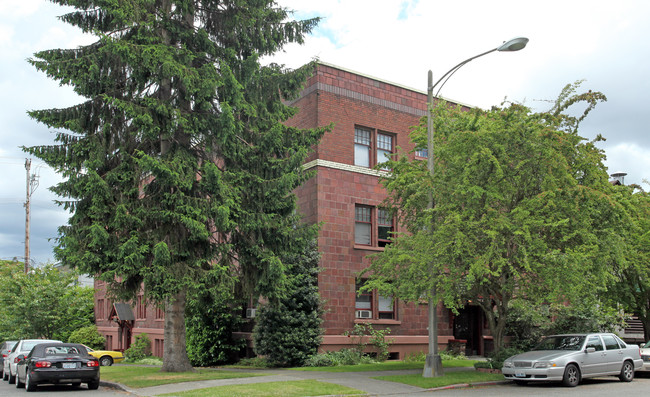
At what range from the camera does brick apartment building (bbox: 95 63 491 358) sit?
82.1 feet

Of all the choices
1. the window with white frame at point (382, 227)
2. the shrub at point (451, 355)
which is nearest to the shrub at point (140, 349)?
the window with white frame at point (382, 227)

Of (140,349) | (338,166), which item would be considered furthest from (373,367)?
(140,349)

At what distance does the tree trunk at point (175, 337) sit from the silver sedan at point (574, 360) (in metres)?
9.99

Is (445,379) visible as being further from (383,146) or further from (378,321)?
(383,146)

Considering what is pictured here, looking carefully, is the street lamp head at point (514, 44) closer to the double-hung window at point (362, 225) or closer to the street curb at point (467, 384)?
the street curb at point (467, 384)

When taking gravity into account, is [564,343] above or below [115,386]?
above

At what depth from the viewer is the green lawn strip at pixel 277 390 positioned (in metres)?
14.5

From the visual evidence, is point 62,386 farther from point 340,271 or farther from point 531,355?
point 531,355

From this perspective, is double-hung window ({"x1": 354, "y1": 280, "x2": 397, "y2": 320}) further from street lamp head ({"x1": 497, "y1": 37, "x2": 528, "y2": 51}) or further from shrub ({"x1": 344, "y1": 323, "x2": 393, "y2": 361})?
street lamp head ({"x1": 497, "y1": 37, "x2": 528, "y2": 51})

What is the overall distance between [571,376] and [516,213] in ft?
15.7

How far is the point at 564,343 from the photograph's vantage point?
1825 cm

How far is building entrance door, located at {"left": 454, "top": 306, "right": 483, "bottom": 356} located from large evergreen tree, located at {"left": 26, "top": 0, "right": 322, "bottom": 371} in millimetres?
12769

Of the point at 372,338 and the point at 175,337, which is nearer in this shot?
the point at 175,337

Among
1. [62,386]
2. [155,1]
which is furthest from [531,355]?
[155,1]
